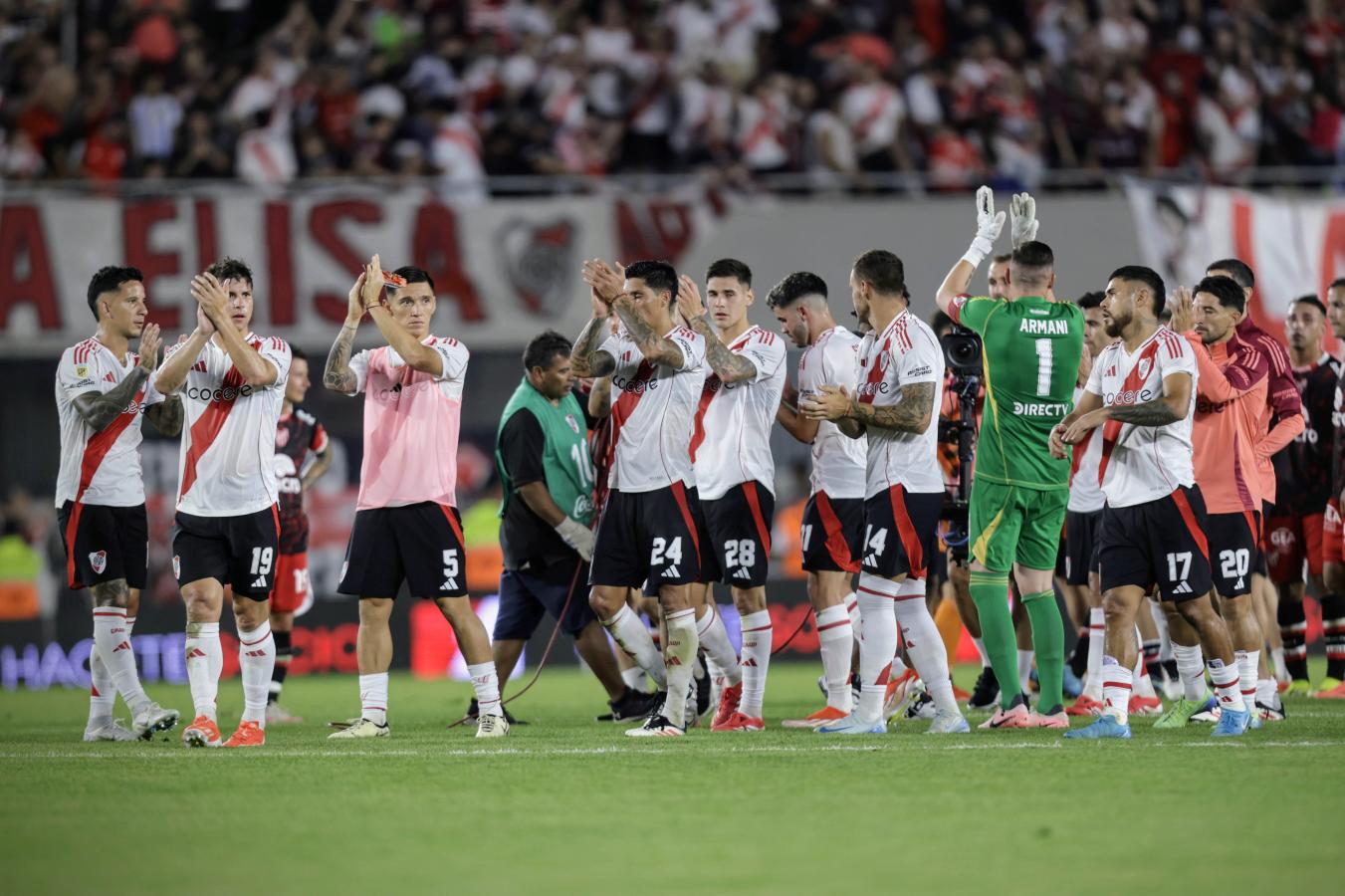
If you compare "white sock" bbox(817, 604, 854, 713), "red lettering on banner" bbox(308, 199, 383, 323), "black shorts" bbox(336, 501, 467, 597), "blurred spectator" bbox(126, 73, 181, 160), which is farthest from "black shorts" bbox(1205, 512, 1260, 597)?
"blurred spectator" bbox(126, 73, 181, 160)

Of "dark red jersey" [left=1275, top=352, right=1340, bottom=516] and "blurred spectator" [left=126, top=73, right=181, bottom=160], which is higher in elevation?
"blurred spectator" [left=126, top=73, right=181, bottom=160]

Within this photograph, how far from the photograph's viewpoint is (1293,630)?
41.1ft

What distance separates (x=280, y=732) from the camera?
33.4ft

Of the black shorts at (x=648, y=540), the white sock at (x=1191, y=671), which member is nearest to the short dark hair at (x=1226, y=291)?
the white sock at (x=1191, y=671)

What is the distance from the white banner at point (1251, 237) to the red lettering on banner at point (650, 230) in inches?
184

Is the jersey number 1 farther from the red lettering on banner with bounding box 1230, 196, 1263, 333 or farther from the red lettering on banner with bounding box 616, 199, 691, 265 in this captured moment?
the red lettering on banner with bounding box 1230, 196, 1263, 333

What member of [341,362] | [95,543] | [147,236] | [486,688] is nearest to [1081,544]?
[486,688]

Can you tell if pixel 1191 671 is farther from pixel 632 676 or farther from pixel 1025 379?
pixel 632 676

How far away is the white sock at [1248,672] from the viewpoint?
929cm

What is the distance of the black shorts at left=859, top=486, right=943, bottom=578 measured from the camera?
30.0ft

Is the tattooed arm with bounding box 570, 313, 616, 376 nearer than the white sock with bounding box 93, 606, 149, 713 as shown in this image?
Yes

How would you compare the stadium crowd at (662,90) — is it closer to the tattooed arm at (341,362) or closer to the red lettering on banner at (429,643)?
the red lettering on banner at (429,643)

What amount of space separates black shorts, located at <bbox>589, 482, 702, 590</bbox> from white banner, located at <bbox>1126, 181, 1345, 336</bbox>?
972 centimetres

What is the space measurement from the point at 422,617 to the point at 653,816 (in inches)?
446
